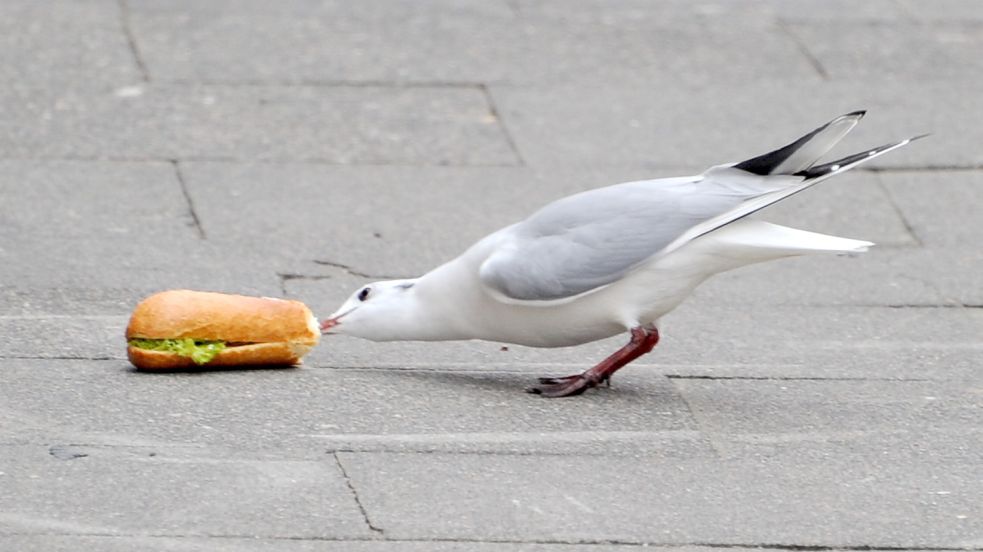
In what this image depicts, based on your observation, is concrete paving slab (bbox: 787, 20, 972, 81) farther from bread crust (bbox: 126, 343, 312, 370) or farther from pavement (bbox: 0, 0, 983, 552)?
bread crust (bbox: 126, 343, 312, 370)

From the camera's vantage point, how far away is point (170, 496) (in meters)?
4.49

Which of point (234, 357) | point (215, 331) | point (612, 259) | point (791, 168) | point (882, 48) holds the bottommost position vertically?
point (882, 48)

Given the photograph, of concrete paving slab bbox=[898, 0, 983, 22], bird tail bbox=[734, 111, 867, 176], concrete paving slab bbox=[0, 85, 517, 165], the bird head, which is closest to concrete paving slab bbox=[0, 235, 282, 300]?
the bird head

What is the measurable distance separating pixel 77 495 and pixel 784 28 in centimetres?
670

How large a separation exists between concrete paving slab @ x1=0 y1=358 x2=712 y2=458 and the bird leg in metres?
0.05

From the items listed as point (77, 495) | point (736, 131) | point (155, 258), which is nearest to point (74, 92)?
point (155, 258)

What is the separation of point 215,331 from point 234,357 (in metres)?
0.12

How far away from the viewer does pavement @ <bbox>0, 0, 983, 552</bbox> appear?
4.57m

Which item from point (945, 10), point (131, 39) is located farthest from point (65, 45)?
point (945, 10)

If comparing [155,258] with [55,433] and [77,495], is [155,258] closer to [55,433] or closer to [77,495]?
[55,433]

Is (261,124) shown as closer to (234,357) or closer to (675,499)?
(234,357)

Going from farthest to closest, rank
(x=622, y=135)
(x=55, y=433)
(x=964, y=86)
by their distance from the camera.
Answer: (x=964, y=86)
(x=622, y=135)
(x=55, y=433)

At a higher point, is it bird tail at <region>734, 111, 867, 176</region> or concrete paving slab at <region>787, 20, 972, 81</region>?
bird tail at <region>734, 111, 867, 176</region>

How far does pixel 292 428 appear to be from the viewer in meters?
5.03
